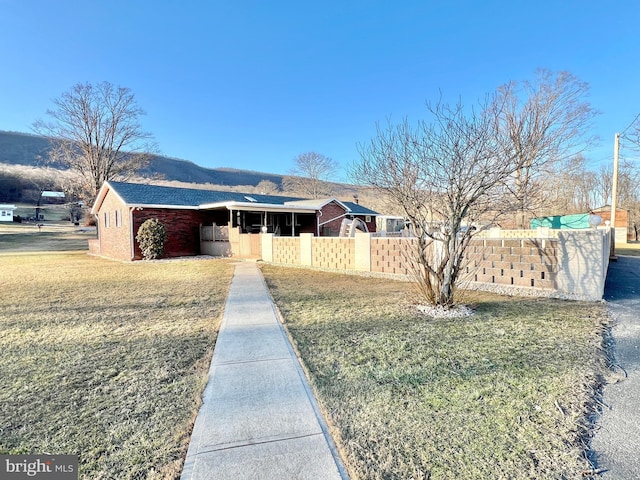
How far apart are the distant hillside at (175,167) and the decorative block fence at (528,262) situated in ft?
170

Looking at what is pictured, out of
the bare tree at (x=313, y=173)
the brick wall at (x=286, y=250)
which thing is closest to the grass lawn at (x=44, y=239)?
the brick wall at (x=286, y=250)

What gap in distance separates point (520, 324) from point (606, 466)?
308cm

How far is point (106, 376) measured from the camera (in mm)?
3164

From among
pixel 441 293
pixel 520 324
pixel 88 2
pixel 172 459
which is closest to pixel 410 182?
pixel 441 293

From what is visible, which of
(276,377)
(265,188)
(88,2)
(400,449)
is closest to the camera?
(400,449)

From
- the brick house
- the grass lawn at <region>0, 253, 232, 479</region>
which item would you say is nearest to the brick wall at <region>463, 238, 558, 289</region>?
the grass lawn at <region>0, 253, 232, 479</region>

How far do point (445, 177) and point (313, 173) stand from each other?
1813 inches

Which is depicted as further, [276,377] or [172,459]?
[276,377]

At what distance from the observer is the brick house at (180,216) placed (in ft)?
50.3

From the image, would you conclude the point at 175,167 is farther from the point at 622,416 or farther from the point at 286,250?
the point at 622,416

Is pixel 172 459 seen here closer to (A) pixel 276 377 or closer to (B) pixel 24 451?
(B) pixel 24 451

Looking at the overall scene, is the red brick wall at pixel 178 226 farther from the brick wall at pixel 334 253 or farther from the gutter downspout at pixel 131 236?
the brick wall at pixel 334 253

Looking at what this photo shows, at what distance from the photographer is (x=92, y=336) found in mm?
4371

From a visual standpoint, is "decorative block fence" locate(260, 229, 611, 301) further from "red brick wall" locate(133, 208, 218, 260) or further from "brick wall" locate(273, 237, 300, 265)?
"red brick wall" locate(133, 208, 218, 260)
